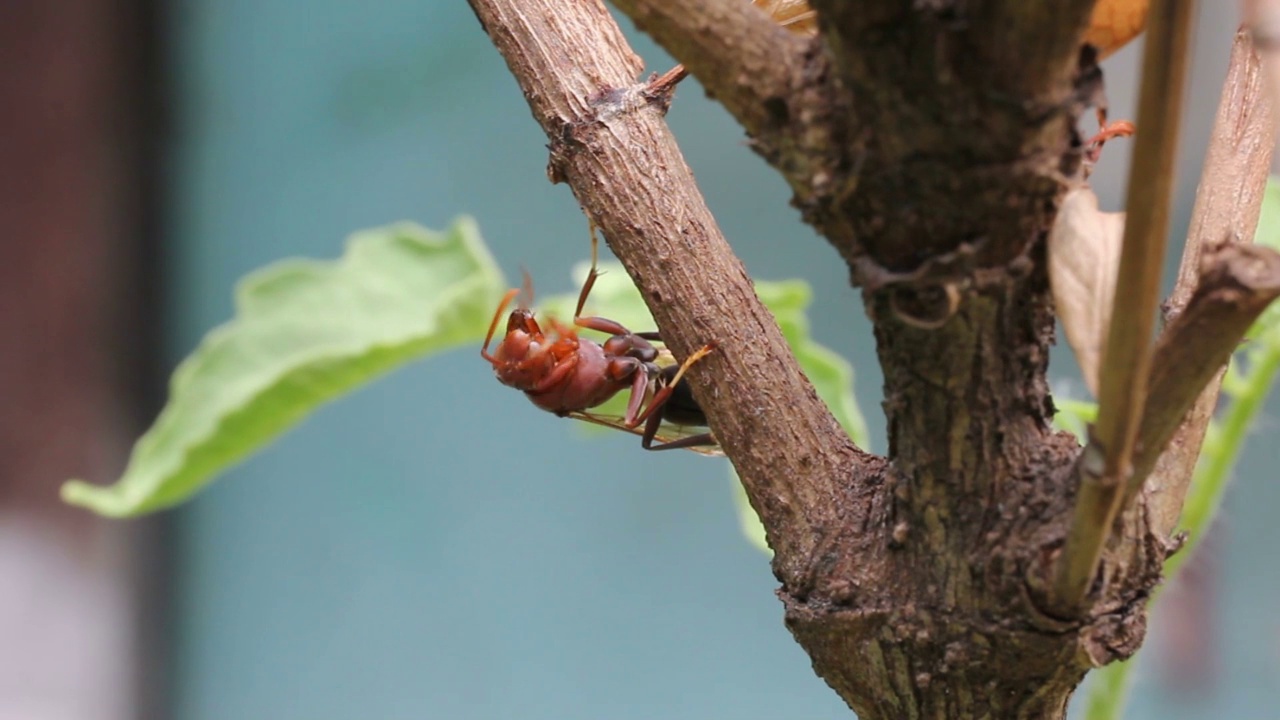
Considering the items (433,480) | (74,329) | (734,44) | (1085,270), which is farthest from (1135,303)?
(74,329)

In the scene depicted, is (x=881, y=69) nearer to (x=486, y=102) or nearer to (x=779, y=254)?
(x=779, y=254)

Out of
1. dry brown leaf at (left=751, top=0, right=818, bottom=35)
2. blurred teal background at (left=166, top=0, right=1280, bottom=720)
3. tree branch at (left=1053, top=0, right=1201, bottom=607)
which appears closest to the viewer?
tree branch at (left=1053, top=0, right=1201, bottom=607)

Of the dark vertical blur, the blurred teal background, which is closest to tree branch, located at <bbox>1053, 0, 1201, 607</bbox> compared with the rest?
the blurred teal background

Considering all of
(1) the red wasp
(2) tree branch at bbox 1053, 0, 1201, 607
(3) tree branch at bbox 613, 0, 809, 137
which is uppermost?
(1) the red wasp

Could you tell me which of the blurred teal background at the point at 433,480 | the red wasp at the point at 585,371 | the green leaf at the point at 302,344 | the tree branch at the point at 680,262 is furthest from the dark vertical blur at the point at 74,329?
the tree branch at the point at 680,262

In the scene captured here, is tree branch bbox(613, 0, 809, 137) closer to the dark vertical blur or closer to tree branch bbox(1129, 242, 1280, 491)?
tree branch bbox(1129, 242, 1280, 491)
